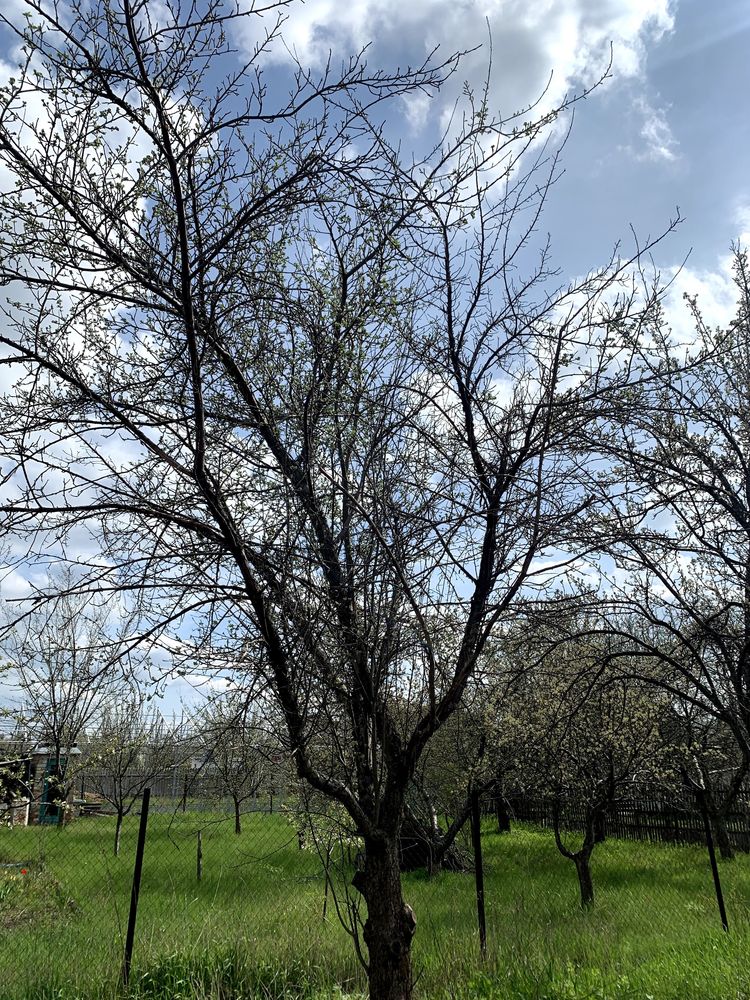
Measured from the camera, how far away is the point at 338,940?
584 cm

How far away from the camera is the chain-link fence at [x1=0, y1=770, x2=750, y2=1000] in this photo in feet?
15.6

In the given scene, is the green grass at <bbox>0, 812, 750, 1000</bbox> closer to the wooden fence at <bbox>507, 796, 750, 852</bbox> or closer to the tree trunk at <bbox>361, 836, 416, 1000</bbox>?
the tree trunk at <bbox>361, 836, 416, 1000</bbox>

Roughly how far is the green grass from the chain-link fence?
2cm

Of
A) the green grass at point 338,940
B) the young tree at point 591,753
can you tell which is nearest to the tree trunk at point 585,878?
the young tree at point 591,753

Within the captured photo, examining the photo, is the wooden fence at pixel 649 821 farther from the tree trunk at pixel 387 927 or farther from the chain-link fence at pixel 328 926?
the tree trunk at pixel 387 927

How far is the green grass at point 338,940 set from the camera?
474cm

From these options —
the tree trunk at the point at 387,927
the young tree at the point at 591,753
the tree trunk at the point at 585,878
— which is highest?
the young tree at the point at 591,753

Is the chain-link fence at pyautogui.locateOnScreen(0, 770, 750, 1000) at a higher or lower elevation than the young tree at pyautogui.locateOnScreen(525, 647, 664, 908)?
lower

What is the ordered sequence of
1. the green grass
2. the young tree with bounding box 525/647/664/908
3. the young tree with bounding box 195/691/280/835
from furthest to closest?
the young tree with bounding box 525/647/664/908 < the green grass < the young tree with bounding box 195/691/280/835

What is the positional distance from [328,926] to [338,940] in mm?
680

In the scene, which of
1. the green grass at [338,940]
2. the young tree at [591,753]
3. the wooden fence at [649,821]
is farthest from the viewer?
the wooden fence at [649,821]

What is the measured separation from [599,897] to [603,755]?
1.77 metres

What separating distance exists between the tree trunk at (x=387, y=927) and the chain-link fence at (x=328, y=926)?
0.48 feet

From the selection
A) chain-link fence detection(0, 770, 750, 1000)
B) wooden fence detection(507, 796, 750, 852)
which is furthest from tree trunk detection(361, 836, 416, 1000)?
wooden fence detection(507, 796, 750, 852)
